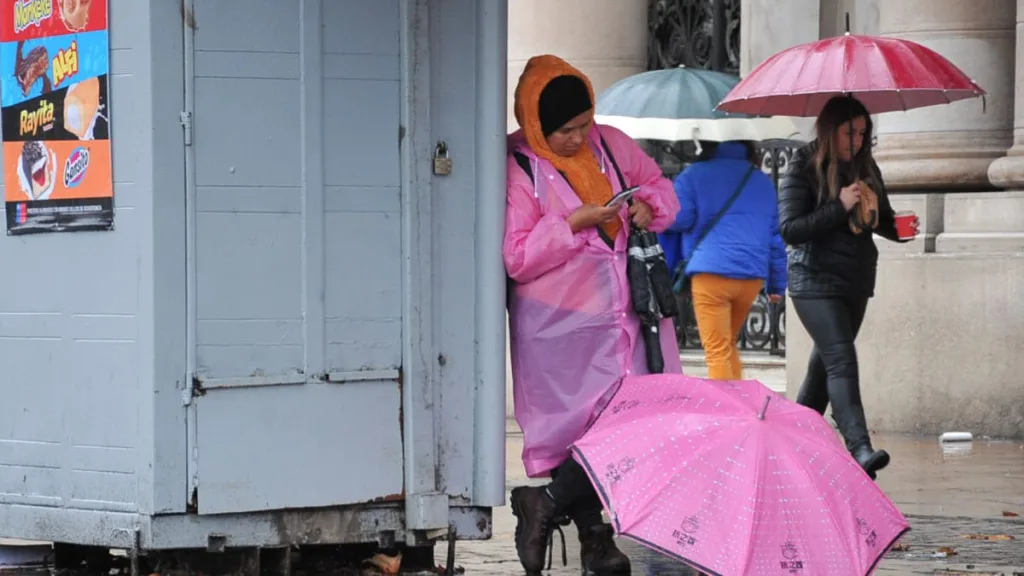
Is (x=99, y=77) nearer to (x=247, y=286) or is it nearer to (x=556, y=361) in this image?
(x=247, y=286)

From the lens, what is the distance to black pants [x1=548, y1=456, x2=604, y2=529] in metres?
6.85

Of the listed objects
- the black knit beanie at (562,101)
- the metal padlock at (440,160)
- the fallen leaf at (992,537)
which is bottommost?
the fallen leaf at (992,537)

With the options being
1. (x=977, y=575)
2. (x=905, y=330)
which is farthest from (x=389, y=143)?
(x=905, y=330)

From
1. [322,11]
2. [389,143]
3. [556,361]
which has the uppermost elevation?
[322,11]

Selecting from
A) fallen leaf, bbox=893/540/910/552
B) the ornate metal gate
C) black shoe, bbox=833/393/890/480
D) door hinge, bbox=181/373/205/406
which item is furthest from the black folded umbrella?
the ornate metal gate

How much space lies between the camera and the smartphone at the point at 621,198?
6875 millimetres

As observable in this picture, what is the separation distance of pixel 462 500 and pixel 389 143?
3.81 ft

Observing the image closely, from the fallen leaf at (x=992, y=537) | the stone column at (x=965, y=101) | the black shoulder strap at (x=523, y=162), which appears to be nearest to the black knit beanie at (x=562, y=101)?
the black shoulder strap at (x=523, y=162)

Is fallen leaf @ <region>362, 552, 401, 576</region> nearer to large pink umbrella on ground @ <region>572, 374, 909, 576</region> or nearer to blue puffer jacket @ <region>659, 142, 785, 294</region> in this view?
large pink umbrella on ground @ <region>572, 374, 909, 576</region>

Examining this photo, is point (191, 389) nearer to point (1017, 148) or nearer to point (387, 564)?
point (387, 564)

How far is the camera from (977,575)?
6.95 meters

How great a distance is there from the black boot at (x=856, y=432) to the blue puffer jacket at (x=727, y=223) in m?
1.63

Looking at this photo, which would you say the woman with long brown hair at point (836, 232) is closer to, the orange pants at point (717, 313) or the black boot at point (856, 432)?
the black boot at point (856, 432)

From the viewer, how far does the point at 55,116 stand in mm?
6570
